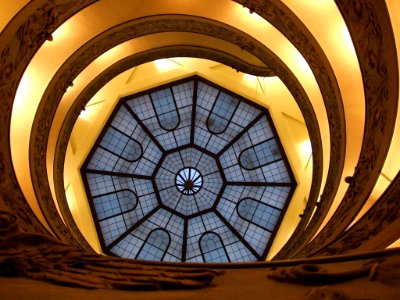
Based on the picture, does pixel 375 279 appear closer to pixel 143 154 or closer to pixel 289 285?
pixel 289 285

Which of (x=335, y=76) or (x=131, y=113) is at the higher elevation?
(x=131, y=113)

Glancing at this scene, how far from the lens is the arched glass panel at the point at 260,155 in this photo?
1416 centimetres

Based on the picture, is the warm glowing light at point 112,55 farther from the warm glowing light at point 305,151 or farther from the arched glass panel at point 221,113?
the warm glowing light at point 305,151

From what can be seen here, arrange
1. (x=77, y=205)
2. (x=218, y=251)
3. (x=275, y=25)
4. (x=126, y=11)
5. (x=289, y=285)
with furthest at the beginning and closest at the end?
(x=218, y=251) → (x=77, y=205) → (x=126, y=11) → (x=275, y=25) → (x=289, y=285)

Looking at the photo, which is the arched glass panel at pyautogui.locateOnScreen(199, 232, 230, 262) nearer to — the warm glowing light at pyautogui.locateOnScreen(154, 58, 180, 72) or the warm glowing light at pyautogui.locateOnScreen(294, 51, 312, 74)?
the warm glowing light at pyautogui.locateOnScreen(154, 58, 180, 72)

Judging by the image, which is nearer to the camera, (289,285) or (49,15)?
(289,285)

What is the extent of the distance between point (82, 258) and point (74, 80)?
7.28 meters

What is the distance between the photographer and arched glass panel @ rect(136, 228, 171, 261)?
550 inches

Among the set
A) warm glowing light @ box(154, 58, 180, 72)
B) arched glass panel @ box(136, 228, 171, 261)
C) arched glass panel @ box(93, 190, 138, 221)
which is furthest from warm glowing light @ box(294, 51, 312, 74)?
arched glass panel @ box(136, 228, 171, 261)

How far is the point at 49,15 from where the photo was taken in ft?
26.0

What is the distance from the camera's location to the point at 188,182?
47.8ft

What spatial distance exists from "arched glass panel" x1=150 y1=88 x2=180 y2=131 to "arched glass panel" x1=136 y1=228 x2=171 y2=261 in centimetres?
330

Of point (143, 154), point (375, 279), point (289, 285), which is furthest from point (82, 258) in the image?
point (143, 154)

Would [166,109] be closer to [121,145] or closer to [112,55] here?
[121,145]
